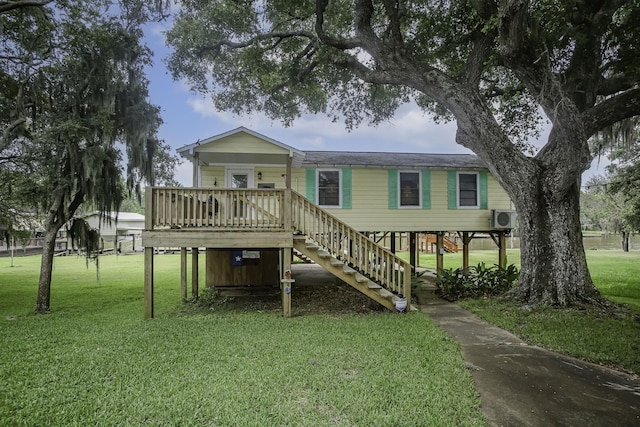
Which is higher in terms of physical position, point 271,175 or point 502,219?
point 271,175

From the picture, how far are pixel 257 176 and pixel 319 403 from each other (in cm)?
799

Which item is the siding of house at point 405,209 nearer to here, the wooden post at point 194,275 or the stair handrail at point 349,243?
the stair handrail at point 349,243

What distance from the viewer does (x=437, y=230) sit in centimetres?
1171

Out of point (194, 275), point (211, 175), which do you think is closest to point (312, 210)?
point (211, 175)

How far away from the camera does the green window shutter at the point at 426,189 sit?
1169cm

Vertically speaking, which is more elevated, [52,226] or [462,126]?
[462,126]

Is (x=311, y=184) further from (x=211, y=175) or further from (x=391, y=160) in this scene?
(x=211, y=175)

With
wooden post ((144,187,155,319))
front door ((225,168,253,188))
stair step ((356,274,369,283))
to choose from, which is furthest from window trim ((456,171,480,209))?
wooden post ((144,187,155,319))

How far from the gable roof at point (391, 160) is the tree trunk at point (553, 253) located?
Answer: 3.62m

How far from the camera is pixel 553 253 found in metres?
8.16

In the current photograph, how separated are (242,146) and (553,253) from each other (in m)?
8.15

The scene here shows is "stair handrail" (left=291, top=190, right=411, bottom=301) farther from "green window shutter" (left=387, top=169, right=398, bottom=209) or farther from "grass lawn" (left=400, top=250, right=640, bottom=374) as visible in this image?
"green window shutter" (left=387, top=169, right=398, bottom=209)

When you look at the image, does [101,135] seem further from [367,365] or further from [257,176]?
[367,365]

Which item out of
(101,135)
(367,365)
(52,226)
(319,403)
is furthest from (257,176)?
(319,403)
